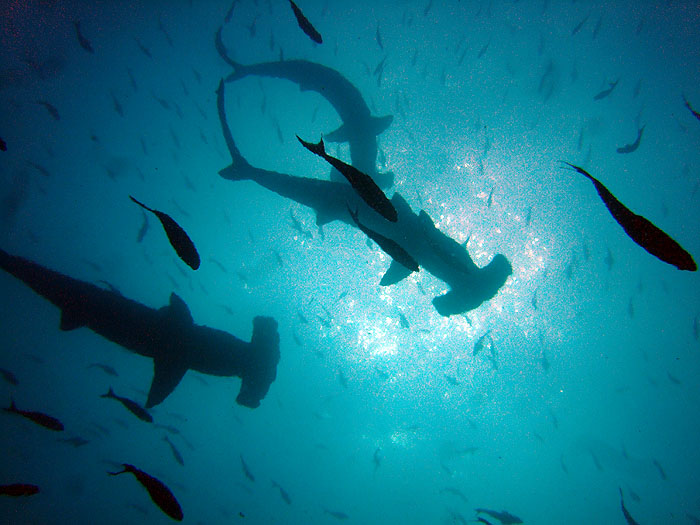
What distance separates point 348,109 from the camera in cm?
867

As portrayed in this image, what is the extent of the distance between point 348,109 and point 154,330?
271 inches

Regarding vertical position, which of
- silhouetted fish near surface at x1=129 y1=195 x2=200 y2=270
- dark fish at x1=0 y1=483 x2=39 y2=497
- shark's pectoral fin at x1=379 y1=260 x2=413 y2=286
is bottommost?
dark fish at x1=0 y1=483 x2=39 y2=497

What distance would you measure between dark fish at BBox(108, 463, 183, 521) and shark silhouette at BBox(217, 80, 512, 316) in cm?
473

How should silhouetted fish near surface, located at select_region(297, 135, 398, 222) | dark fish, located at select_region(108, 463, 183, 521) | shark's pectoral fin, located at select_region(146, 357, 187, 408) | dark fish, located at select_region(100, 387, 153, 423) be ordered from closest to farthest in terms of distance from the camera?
silhouetted fish near surface, located at select_region(297, 135, 398, 222), dark fish, located at select_region(108, 463, 183, 521), dark fish, located at select_region(100, 387, 153, 423), shark's pectoral fin, located at select_region(146, 357, 187, 408)

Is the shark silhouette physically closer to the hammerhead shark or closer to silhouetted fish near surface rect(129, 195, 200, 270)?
the hammerhead shark

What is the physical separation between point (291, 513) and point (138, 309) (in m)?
43.3

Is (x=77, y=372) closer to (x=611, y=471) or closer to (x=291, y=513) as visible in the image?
(x=291, y=513)

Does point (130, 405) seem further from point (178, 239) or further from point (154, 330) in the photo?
point (178, 239)

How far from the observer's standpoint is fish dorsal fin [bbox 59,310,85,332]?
6.45 metres

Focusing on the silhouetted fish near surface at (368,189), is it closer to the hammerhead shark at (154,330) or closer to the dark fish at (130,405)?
the dark fish at (130,405)

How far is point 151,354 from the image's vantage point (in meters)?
6.89

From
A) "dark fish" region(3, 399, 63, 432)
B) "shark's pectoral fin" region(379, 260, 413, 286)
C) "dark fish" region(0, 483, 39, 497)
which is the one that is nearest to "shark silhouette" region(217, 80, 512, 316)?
"shark's pectoral fin" region(379, 260, 413, 286)

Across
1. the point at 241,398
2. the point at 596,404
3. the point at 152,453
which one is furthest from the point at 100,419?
the point at 596,404

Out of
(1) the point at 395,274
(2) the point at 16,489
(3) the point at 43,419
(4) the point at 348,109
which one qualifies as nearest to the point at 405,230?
(1) the point at 395,274
